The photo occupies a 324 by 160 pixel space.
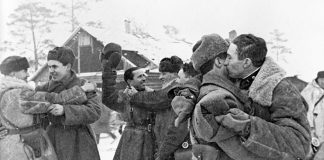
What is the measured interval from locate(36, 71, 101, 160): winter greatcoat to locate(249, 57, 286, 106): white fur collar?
5.80 ft

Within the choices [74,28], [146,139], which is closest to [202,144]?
[146,139]

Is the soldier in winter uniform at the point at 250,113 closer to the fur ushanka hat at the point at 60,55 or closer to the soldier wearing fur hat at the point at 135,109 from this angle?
the soldier wearing fur hat at the point at 135,109

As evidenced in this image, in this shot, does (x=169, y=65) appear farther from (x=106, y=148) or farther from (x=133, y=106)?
(x=106, y=148)

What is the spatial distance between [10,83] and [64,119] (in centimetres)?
53

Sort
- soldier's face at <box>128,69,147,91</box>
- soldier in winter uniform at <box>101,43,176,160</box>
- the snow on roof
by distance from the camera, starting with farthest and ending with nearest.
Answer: the snow on roof < soldier's face at <box>128,69,147,91</box> < soldier in winter uniform at <box>101,43,176,160</box>

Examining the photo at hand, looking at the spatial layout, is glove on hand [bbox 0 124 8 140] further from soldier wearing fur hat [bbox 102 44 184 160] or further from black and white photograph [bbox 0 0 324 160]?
soldier wearing fur hat [bbox 102 44 184 160]

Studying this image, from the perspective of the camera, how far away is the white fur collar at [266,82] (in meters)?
1.68

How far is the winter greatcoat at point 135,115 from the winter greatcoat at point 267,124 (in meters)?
1.68

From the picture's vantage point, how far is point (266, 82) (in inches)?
67.0

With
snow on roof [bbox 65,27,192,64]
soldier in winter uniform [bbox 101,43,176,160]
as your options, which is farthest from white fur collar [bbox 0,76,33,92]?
snow on roof [bbox 65,27,192,64]

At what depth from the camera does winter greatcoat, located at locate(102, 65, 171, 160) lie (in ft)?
11.0

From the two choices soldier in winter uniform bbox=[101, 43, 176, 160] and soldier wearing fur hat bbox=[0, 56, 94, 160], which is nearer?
soldier wearing fur hat bbox=[0, 56, 94, 160]

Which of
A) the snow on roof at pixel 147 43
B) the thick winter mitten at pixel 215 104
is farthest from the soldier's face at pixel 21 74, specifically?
the snow on roof at pixel 147 43

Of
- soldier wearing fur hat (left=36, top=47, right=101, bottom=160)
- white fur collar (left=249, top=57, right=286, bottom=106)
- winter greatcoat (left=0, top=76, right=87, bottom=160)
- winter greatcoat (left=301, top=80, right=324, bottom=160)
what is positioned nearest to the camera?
white fur collar (left=249, top=57, right=286, bottom=106)
